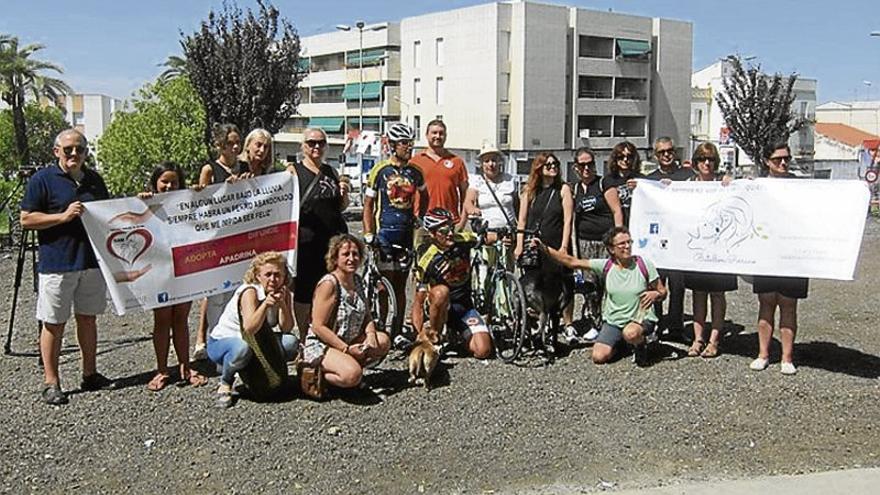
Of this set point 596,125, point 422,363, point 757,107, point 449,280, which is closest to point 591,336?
point 449,280

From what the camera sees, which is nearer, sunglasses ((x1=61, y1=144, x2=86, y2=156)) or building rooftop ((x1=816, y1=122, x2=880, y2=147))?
sunglasses ((x1=61, y1=144, x2=86, y2=156))

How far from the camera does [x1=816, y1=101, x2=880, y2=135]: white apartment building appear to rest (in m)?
105

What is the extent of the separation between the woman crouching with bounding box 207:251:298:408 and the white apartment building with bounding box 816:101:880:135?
4279 inches

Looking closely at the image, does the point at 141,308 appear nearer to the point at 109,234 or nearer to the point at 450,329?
the point at 109,234

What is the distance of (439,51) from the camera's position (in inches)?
Answer: 2842

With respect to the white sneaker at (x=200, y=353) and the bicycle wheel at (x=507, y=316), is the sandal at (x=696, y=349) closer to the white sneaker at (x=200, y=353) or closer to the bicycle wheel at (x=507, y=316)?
the bicycle wheel at (x=507, y=316)

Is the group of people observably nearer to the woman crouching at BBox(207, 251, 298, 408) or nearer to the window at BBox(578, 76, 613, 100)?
the woman crouching at BBox(207, 251, 298, 408)

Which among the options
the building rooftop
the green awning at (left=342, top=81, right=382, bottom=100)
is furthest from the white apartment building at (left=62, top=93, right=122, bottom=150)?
the building rooftop

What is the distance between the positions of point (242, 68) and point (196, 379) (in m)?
20.1

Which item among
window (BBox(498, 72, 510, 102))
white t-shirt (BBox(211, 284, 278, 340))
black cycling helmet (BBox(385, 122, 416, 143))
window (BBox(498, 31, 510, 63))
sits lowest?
white t-shirt (BBox(211, 284, 278, 340))

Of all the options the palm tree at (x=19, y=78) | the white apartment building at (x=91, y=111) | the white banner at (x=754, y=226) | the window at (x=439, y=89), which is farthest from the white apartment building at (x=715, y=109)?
the white apartment building at (x=91, y=111)

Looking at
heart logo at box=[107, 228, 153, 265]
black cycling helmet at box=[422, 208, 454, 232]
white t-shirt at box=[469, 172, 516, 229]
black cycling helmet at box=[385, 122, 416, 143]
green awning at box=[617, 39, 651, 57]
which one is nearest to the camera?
heart logo at box=[107, 228, 153, 265]

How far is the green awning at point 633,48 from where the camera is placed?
71.6 m

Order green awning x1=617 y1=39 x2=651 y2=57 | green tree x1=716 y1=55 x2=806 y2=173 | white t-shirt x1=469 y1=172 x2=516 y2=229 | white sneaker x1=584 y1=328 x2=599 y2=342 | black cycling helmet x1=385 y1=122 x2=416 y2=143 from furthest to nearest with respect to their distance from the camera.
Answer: green awning x1=617 y1=39 x2=651 y2=57
green tree x1=716 y1=55 x2=806 y2=173
white t-shirt x1=469 y1=172 x2=516 y2=229
white sneaker x1=584 y1=328 x2=599 y2=342
black cycling helmet x1=385 y1=122 x2=416 y2=143
